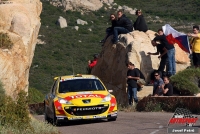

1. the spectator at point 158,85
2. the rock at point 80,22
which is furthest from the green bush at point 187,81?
the rock at point 80,22

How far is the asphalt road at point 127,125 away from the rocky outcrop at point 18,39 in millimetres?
3332

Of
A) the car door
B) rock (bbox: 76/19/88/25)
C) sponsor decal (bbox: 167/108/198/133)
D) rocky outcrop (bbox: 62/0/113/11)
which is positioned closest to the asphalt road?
sponsor decal (bbox: 167/108/198/133)

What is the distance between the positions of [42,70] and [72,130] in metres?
38.3

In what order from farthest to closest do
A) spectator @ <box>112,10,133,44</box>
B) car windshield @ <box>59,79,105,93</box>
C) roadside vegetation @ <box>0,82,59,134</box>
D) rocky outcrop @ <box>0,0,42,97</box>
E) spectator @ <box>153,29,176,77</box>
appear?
1. spectator @ <box>112,10,133,44</box>
2. spectator @ <box>153,29,176,77</box>
3. rocky outcrop @ <box>0,0,42,97</box>
4. car windshield @ <box>59,79,105,93</box>
5. roadside vegetation @ <box>0,82,59,134</box>

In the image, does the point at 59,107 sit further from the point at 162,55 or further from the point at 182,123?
the point at 162,55

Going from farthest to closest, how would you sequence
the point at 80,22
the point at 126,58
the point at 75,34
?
the point at 80,22, the point at 75,34, the point at 126,58

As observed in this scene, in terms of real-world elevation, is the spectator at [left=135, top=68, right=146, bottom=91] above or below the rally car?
below

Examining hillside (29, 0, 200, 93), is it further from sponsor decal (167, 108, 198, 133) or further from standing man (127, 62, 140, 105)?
sponsor decal (167, 108, 198, 133)

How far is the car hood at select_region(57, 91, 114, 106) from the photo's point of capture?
18.4 metres

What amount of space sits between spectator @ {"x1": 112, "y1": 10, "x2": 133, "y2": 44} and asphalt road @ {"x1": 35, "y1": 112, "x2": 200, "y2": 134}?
20.0ft

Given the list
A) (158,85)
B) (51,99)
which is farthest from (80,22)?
(51,99)

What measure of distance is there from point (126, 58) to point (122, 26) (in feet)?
4.33

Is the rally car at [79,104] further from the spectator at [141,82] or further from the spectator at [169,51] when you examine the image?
the spectator at [169,51]

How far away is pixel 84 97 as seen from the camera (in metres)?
18.6
